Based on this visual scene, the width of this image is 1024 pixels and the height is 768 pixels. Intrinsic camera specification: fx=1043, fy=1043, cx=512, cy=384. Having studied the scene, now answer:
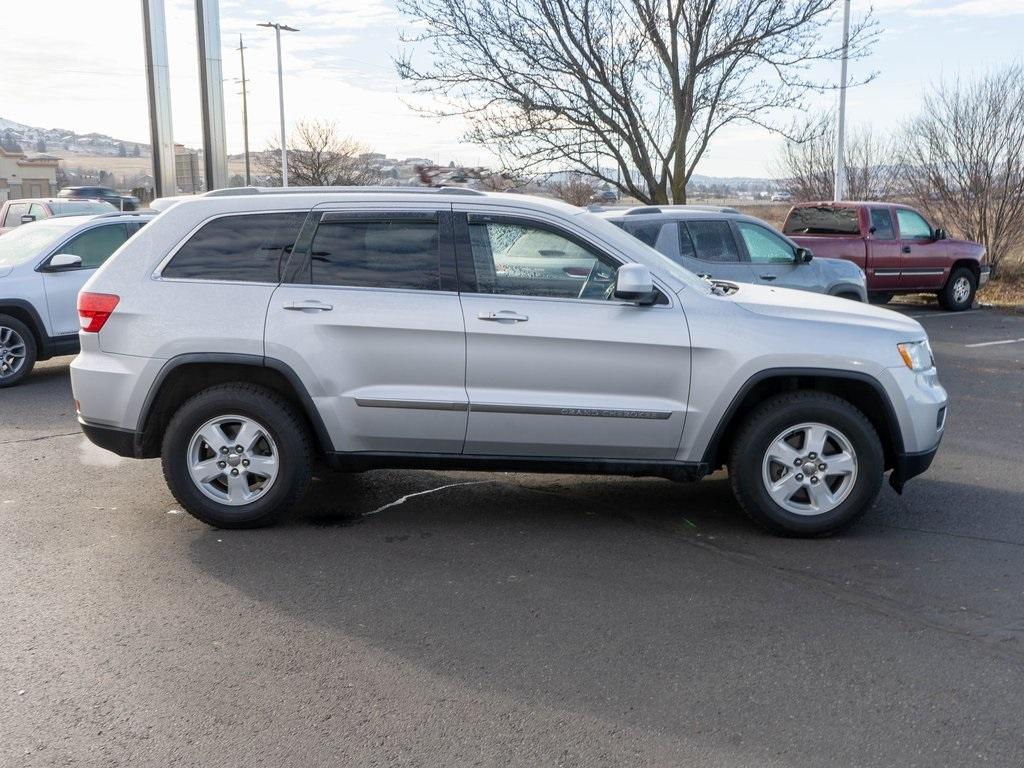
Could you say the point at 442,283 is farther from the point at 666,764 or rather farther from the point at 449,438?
the point at 666,764

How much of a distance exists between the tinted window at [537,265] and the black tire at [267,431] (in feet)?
4.16

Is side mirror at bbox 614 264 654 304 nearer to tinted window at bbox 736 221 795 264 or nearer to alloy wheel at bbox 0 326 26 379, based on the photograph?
tinted window at bbox 736 221 795 264

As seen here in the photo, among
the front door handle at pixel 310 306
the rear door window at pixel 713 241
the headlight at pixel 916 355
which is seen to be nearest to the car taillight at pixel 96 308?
the front door handle at pixel 310 306

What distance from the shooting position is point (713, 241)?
10.8m

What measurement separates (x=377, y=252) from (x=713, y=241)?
5.94m

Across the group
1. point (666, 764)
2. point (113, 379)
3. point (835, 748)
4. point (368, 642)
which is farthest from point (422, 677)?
point (113, 379)

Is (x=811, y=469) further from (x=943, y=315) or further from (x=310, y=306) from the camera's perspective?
(x=943, y=315)

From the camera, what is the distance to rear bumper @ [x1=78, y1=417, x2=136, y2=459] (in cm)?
566

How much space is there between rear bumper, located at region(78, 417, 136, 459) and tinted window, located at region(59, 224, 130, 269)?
608cm

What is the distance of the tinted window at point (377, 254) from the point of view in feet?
18.4

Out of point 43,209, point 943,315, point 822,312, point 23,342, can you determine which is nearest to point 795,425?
point 822,312

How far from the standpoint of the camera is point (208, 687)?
3838 mm

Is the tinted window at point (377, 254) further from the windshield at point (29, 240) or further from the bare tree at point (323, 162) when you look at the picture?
the bare tree at point (323, 162)

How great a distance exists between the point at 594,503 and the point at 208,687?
9.66 ft
